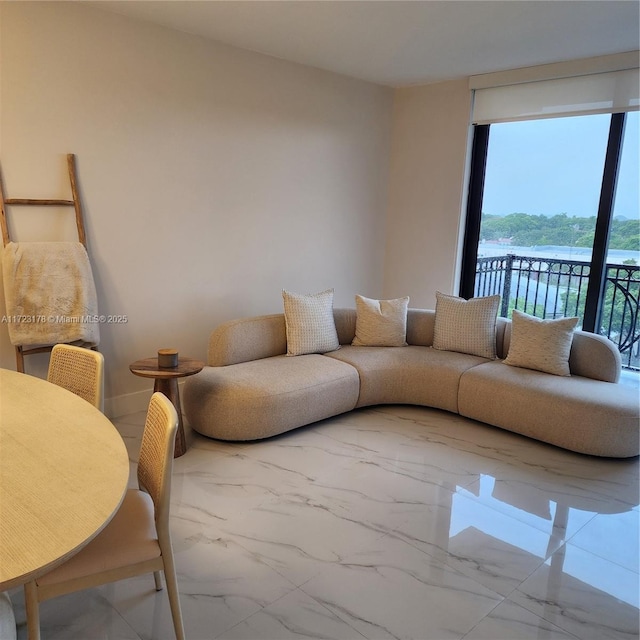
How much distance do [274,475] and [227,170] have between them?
234 cm

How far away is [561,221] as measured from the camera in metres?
4.59

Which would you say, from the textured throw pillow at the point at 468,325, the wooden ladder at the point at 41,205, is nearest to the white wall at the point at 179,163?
the wooden ladder at the point at 41,205

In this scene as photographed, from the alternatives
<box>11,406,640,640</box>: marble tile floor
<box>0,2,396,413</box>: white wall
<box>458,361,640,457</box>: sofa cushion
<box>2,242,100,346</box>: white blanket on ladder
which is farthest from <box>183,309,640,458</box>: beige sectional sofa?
<box>2,242,100,346</box>: white blanket on ladder

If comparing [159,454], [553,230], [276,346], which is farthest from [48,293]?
[553,230]

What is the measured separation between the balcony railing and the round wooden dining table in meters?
4.08

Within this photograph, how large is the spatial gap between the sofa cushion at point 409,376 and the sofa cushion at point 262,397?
0.20 meters

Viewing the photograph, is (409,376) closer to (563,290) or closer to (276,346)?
(276,346)

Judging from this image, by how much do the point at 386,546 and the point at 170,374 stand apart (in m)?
1.53

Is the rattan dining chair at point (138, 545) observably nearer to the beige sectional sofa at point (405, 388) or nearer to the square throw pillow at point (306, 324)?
the beige sectional sofa at point (405, 388)

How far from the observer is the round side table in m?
3.15

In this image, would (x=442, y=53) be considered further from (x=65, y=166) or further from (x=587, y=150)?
(x=65, y=166)

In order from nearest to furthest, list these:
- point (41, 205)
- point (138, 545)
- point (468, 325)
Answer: point (138, 545) < point (41, 205) < point (468, 325)

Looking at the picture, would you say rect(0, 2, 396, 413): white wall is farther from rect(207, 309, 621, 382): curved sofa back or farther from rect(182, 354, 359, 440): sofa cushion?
rect(182, 354, 359, 440): sofa cushion

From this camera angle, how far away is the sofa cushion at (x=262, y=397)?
335 cm
